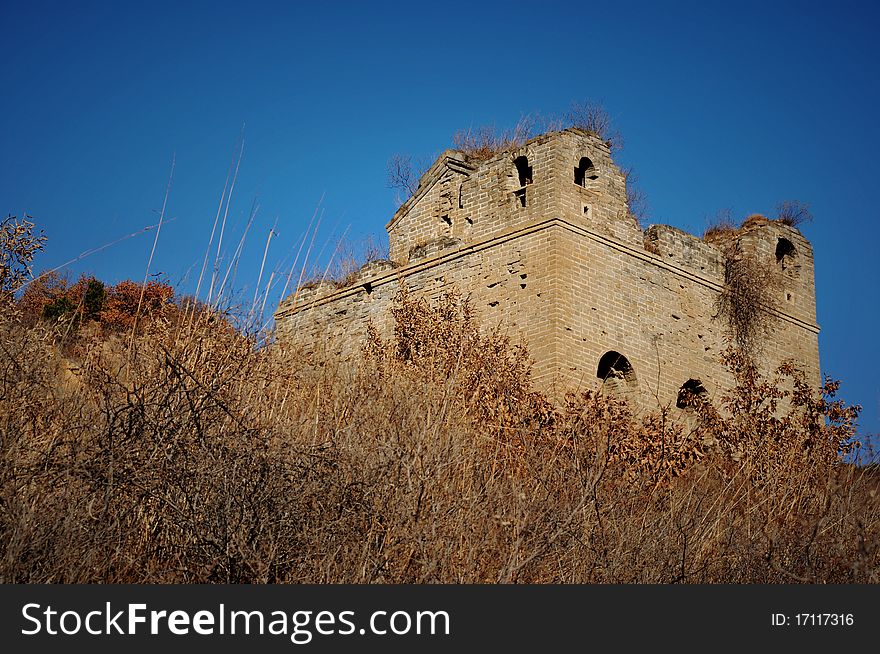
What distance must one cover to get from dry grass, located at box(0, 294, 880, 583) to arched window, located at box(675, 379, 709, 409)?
6000 millimetres

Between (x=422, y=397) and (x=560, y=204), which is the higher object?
(x=560, y=204)

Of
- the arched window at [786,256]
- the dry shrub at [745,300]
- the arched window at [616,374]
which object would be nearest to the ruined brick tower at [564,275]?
the arched window at [616,374]

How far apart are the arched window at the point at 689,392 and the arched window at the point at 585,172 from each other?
11.5 ft

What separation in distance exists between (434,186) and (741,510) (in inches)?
371

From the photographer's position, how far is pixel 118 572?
261 inches

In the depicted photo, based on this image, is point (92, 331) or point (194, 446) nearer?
point (194, 446)

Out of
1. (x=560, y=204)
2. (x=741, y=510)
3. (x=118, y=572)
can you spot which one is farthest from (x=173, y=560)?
(x=560, y=204)

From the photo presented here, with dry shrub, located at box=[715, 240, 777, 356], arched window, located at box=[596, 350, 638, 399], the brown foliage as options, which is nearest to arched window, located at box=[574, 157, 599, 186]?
arched window, located at box=[596, 350, 638, 399]

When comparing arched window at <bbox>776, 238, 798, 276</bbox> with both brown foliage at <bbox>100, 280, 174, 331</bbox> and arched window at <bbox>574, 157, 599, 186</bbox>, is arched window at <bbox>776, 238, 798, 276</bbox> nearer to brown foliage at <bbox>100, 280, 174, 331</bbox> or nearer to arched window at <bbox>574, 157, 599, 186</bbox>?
arched window at <bbox>574, 157, 599, 186</bbox>

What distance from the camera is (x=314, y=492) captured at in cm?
714

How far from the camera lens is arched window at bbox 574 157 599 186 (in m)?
17.0

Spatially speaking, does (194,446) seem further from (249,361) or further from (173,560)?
(249,361)

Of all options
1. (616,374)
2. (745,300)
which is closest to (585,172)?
(616,374)

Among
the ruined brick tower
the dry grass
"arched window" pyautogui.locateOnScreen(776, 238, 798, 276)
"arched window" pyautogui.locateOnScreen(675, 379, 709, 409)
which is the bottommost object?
the dry grass
